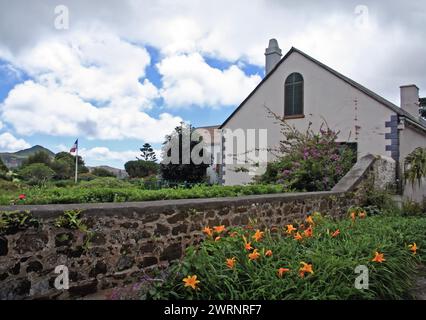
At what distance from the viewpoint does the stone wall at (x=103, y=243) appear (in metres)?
3.12

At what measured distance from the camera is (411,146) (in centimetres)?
1207

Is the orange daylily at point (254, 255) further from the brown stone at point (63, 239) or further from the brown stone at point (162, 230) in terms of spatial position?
the brown stone at point (63, 239)

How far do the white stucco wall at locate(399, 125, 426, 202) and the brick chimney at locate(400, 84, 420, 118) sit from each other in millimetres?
2127

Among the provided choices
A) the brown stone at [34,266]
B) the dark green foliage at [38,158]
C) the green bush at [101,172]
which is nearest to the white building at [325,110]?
the brown stone at [34,266]

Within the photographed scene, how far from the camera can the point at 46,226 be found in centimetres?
329

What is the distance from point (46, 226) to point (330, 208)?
5819 millimetres

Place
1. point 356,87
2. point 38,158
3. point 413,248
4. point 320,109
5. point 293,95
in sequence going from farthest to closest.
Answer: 1. point 38,158
2. point 293,95
3. point 320,109
4. point 356,87
5. point 413,248

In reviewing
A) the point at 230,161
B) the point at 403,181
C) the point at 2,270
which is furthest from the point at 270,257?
the point at 230,161

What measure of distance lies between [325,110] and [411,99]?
4966 mm

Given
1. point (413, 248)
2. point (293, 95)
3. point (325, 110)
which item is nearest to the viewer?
point (413, 248)

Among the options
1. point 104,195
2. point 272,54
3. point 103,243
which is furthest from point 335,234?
point 272,54

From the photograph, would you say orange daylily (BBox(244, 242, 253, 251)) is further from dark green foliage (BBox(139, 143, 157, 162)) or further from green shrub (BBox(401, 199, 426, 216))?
dark green foliage (BBox(139, 143, 157, 162))

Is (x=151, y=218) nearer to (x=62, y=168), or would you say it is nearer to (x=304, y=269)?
(x=304, y=269)
